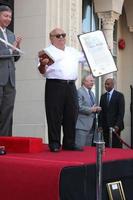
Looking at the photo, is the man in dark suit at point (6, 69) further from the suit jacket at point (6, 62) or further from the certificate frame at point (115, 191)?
the certificate frame at point (115, 191)

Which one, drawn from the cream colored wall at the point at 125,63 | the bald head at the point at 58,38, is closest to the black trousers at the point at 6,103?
the bald head at the point at 58,38

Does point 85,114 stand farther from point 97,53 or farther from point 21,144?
point 21,144

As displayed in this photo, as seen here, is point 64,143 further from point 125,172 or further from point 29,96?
point 29,96

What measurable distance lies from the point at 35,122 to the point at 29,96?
487mm

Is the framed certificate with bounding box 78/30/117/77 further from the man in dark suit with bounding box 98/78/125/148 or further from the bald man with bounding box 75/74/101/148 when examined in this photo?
the man in dark suit with bounding box 98/78/125/148

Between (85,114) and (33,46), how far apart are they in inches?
85.9

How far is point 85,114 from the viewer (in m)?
7.10

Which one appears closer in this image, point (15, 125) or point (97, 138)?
point (97, 138)

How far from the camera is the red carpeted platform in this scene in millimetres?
4930

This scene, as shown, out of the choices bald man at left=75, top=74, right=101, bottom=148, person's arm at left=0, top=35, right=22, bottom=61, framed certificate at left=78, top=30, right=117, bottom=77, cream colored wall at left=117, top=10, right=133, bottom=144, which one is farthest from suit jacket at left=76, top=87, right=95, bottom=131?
cream colored wall at left=117, top=10, right=133, bottom=144

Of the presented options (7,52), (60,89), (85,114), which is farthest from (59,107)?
(85,114)

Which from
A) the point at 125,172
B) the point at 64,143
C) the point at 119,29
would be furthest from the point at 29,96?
the point at 119,29

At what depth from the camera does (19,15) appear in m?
8.95

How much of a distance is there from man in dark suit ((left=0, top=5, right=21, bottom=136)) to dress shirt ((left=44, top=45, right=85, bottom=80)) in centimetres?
38
